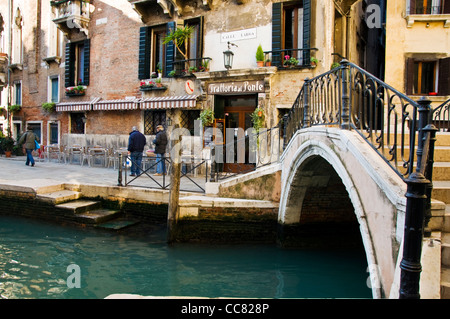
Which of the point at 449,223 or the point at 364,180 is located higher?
the point at 364,180

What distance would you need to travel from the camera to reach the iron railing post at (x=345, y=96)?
3.95m

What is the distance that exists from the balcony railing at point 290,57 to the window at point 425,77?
279 centimetres

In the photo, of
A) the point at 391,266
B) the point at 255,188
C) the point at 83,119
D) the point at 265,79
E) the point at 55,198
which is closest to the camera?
the point at 391,266

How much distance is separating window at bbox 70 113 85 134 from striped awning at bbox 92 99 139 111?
1.60 m

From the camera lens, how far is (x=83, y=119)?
13.0 metres

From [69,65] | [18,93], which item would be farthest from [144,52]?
[18,93]

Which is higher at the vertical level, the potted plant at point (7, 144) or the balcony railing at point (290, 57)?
the balcony railing at point (290, 57)

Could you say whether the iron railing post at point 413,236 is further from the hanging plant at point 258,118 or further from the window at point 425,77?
the window at point 425,77

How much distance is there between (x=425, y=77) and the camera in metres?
9.49

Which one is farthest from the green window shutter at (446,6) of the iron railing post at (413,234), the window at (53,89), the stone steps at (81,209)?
the window at (53,89)

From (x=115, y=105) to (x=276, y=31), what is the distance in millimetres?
5509
